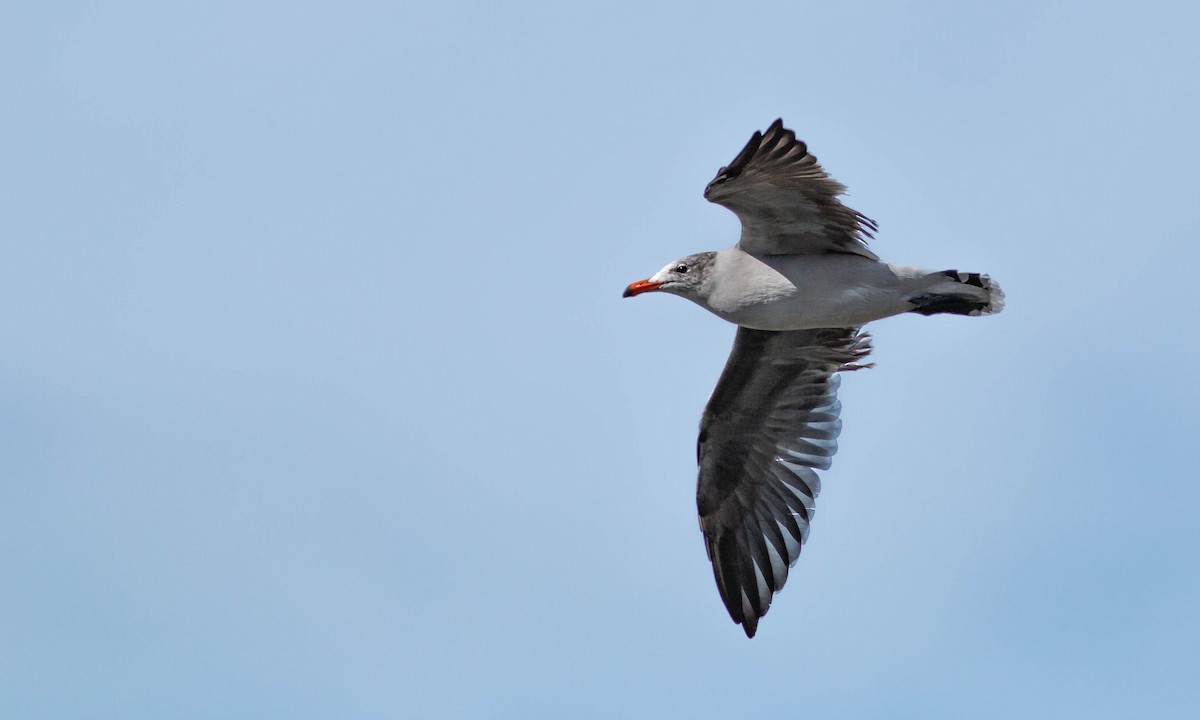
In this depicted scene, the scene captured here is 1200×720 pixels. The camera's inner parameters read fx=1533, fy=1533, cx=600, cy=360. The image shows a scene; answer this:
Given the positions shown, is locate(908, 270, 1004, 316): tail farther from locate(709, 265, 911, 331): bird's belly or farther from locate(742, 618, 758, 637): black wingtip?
locate(742, 618, 758, 637): black wingtip

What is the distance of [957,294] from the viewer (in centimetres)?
1266

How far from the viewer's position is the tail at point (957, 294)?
12609 mm

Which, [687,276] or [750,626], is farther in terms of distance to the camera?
[750,626]

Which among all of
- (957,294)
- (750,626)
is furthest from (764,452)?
(957,294)

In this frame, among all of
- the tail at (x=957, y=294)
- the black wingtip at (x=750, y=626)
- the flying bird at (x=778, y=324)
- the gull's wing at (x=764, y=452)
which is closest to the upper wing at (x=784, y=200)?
the flying bird at (x=778, y=324)

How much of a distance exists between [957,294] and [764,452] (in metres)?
2.77

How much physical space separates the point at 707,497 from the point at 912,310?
9.85 ft

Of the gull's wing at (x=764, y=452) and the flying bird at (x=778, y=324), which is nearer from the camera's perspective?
the flying bird at (x=778, y=324)

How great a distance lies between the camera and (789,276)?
12594 mm

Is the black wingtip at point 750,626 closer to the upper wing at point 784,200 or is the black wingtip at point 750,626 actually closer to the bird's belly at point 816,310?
the bird's belly at point 816,310

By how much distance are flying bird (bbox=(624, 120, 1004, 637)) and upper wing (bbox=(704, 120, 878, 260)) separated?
0.01 m

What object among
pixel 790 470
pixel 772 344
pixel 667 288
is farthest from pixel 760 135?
pixel 790 470

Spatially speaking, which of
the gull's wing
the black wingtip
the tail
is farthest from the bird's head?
the black wingtip

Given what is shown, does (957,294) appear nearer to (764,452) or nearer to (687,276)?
(687,276)
